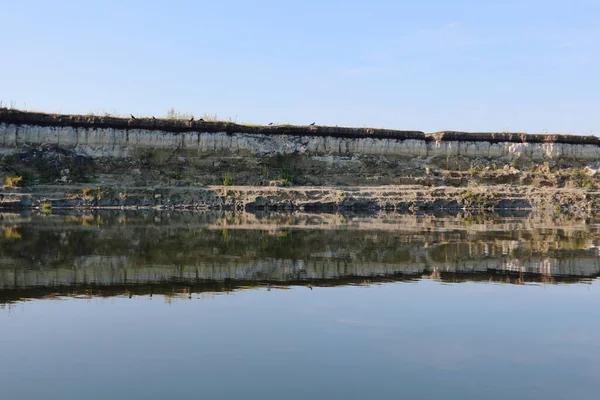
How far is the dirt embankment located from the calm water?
75.4ft

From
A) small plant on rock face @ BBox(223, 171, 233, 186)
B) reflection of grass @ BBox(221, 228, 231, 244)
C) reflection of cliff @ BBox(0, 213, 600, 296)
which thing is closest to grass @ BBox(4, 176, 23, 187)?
small plant on rock face @ BBox(223, 171, 233, 186)

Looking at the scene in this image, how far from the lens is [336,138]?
181ft

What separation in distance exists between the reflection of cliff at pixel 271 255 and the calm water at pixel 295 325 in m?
0.10

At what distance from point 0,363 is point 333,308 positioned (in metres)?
5.30

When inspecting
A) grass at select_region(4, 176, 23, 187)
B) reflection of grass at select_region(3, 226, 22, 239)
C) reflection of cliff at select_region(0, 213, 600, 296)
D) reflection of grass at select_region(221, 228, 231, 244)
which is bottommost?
reflection of grass at select_region(3, 226, 22, 239)

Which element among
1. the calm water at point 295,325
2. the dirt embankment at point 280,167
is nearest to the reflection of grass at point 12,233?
the calm water at point 295,325

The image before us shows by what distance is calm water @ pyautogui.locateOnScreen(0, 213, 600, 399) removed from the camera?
7.03 metres

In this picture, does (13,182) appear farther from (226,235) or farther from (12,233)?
(226,235)

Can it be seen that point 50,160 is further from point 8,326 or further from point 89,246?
point 8,326

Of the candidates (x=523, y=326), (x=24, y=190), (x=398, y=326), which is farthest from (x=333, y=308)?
(x=24, y=190)

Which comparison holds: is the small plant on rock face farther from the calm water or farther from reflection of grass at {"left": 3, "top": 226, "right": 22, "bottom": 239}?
the calm water

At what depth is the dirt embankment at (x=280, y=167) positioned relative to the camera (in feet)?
140

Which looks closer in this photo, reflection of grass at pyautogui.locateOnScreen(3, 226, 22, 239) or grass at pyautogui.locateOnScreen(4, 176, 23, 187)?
reflection of grass at pyautogui.locateOnScreen(3, 226, 22, 239)

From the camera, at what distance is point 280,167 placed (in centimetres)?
5203
